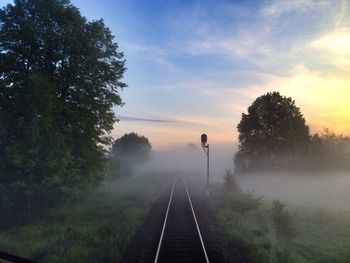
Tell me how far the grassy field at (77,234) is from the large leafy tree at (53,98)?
6.31 ft

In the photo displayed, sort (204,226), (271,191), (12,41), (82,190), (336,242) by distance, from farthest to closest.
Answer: (271,191)
(82,190)
(12,41)
(204,226)
(336,242)

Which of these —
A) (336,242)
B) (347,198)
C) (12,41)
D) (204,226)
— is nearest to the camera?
(336,242)

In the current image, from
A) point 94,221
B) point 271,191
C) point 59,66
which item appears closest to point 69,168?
point 94,221

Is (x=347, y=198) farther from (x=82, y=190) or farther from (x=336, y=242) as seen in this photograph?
(x=82, y=190)

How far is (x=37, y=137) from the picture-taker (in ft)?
76.7

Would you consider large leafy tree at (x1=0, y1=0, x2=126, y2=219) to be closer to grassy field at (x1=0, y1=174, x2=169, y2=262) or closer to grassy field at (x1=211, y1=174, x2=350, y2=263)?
grassy field at (x1=0, y1=174, x2=169, y2=262)

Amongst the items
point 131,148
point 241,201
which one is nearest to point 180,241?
point 241,201

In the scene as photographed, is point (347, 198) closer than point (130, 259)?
No

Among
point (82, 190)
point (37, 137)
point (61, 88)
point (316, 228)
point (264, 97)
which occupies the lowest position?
point (316, 228)

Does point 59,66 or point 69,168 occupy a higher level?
point 59,66

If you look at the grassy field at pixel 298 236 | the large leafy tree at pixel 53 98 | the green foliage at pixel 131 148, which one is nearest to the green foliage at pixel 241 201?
the grassy field at pixel 298 236

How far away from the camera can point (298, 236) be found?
22719 mm

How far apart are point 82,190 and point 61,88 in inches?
304

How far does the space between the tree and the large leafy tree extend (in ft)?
130
